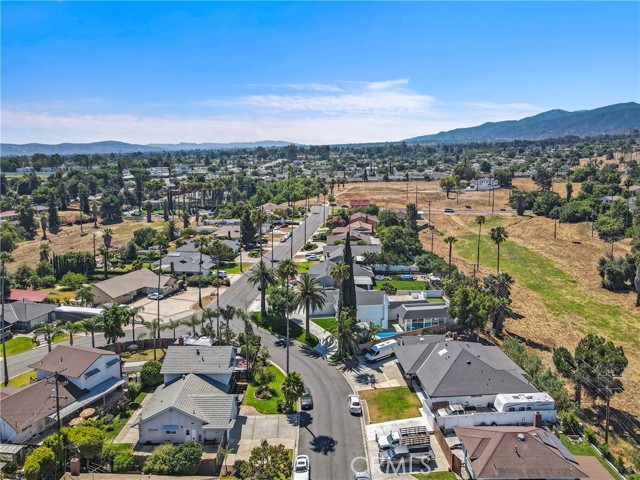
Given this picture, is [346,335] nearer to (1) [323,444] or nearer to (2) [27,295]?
(1) [323,444]

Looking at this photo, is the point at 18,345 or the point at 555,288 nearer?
the point at 18,345

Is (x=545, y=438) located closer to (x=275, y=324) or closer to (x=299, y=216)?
→ (x=275, y=324)

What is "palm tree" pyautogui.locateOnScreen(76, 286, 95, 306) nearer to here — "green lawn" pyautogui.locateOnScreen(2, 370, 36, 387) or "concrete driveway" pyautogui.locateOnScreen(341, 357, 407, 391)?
"green lawn" pyautogui.locateOnScreen(2, 370, 36, 387)

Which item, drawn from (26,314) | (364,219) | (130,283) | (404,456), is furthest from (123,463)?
(364,219)

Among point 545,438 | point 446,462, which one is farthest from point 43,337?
point 545,438

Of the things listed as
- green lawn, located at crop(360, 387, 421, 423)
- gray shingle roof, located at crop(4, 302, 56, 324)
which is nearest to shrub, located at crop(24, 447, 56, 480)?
green lawn, located at crop(360, 387, 421, 423)

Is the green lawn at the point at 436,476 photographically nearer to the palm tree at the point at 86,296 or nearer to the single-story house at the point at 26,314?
the palm tree at the point at 86,296
